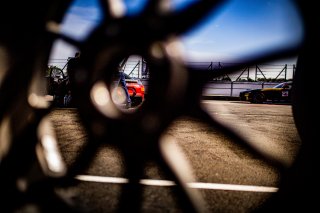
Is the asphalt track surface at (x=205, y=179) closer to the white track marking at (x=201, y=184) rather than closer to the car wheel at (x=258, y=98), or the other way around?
the white track marking at (x=201, y=184)

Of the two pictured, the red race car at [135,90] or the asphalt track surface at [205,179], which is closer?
the asphalt track surface at [205,179]

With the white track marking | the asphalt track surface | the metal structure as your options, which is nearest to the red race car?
the asphalt track surface

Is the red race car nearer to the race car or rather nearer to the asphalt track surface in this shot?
the asphalt track surface

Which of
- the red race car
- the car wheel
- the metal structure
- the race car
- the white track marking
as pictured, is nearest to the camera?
the metal structure

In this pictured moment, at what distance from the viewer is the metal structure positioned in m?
0.89

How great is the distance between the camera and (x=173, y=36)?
888mm

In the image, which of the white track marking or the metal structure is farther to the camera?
the white track marking

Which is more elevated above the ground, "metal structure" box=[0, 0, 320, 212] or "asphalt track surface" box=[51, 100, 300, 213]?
"metal structure" box=[0, 0, 320, 212]

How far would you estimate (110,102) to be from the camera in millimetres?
1019

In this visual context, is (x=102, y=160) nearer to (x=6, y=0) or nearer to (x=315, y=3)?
(x=6, y=0)

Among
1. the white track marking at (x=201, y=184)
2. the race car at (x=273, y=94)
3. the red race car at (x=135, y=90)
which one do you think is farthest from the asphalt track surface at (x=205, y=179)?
the race car at (x=273, y=94)

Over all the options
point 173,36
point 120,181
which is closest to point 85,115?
point 173,36

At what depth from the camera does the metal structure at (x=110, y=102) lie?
887mm

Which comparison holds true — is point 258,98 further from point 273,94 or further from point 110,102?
point 110,102
